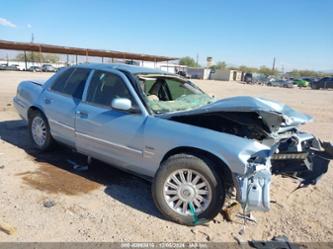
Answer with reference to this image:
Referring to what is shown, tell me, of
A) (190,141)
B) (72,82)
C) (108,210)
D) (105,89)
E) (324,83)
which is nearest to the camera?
(190,141)

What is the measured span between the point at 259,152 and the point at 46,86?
13.4 feet

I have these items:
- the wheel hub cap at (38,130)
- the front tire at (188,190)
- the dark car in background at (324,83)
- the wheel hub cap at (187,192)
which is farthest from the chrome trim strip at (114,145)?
the dark car in background at (324,83)

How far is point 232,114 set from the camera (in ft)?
12.7

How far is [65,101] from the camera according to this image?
17.6ft

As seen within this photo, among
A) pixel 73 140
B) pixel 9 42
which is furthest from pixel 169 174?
pixel 9 42

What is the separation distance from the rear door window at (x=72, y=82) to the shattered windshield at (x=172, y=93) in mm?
1008

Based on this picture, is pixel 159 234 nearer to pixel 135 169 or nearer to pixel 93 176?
pixel 135 169

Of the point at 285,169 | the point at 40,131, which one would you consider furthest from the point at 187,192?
the point at 40,131

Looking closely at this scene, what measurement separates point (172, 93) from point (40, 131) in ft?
8.17

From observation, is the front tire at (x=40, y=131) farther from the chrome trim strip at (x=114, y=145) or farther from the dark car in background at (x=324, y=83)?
the dark car in background at (x=324, y=83)

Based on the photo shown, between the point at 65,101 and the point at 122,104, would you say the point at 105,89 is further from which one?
the point at 65,101

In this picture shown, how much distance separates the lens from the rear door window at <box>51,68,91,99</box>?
17.2 feet

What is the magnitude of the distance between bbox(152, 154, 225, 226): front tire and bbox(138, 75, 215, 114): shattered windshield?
991mm

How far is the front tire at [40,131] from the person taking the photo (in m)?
5.88
